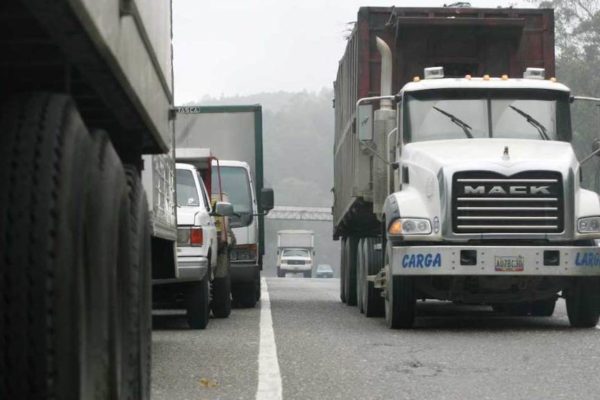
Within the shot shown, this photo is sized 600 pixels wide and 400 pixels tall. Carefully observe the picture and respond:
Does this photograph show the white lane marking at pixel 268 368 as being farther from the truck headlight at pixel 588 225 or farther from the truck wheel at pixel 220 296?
the truck headlight at pixel 588 225

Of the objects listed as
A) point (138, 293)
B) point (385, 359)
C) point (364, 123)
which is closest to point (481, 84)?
point (364, 123)

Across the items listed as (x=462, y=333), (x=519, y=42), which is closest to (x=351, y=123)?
(x=519, y=42)

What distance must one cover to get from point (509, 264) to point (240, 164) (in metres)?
7.67

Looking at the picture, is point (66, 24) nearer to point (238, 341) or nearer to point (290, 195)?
point (238, 341)

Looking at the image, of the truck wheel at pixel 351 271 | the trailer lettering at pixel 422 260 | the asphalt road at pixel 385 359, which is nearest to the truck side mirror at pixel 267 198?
the truck wheel at pixel 351 271

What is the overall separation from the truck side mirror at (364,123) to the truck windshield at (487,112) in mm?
413

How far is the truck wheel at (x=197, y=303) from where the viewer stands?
14383 millimetres

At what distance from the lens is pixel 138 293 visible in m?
5.30

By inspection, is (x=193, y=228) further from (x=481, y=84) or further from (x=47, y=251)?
(x=47, y=251)

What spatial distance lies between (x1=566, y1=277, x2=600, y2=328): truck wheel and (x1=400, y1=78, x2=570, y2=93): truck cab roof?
2.24 metres

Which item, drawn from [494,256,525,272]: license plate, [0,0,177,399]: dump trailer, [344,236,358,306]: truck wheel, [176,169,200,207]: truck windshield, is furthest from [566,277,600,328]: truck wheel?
[0,0,177,399]: dump trailer

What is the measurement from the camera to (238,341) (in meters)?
12.9

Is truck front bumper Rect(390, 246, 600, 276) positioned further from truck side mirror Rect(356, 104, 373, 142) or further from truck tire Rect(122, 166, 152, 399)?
truck tire Rect(122, 166, 152, 399)

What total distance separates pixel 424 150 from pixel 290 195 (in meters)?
176
